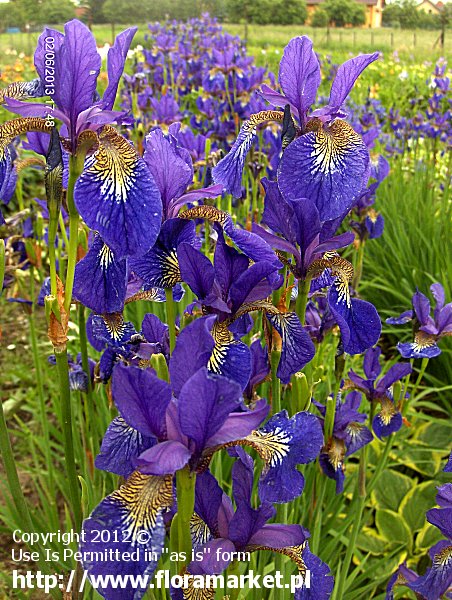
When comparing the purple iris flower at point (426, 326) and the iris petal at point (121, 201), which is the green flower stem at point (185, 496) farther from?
the purple iris flower at point (426, 326)

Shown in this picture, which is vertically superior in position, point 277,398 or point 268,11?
point 268,11

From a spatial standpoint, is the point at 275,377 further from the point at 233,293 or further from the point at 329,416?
the point at 329,416

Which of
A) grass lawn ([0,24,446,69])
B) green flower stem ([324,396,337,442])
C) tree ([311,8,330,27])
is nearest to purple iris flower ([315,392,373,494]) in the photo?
green flower stem ([324,396,337,442])

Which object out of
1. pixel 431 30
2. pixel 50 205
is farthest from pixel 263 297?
pixel 431 30

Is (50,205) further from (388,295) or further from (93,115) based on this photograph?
(388,295)

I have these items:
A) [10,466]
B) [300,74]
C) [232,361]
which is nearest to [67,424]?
[10,466]

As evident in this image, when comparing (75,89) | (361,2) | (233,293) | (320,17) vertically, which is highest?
(361,2)
